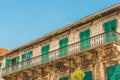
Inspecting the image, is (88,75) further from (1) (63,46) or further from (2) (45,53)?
(2) (45,53)

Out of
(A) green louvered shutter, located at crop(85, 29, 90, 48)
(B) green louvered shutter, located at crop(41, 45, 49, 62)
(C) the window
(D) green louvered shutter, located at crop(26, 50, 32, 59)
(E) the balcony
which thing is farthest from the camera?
(C) the window

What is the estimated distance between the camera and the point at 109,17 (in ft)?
73.2

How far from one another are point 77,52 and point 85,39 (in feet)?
4.17

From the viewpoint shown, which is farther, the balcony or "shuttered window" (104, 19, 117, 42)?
the balcony

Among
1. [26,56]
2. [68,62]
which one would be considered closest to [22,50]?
[26,56]

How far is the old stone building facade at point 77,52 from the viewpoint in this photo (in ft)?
68.9

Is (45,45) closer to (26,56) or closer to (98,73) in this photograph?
(26,56)

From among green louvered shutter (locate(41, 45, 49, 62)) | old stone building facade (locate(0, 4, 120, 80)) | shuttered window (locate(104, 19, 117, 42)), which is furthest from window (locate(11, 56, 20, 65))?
shuttered window (locate(104, 19, 117, 42))

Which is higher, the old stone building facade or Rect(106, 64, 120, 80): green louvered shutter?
the old stone building facade

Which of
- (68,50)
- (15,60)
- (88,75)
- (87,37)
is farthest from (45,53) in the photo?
(15,60)

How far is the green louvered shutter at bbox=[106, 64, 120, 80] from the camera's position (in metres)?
20.1

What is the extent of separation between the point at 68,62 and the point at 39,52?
5.53 m

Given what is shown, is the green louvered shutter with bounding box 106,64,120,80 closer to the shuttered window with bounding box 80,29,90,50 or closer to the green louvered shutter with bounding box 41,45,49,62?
the shuttered window with bounding box 80,29,90,50

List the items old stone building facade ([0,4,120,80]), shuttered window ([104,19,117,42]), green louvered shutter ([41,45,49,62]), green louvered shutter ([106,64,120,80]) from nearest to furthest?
1. green louvered shutter ([106,64,120,80])
2. shuttered window ([104,19,117,42])
3. old stone building facade ([0,4,120,80])
4. green louvered shutter ([41,45,49,62])
